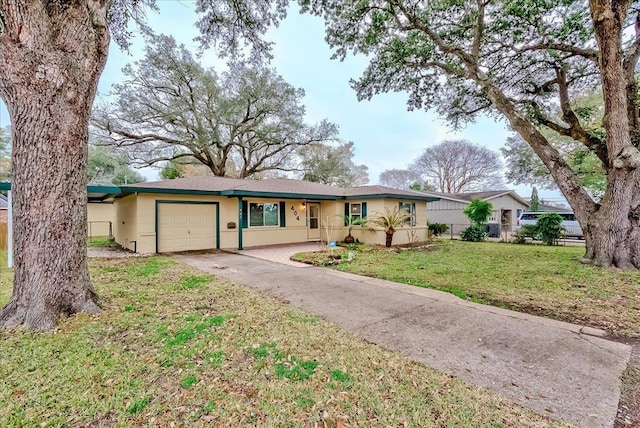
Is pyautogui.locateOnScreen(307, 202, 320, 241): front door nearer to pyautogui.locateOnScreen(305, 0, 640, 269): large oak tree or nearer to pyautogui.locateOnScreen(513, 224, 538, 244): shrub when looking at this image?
pyautogui.locateOnScreen(305, 0, 640, 269): large oak tree

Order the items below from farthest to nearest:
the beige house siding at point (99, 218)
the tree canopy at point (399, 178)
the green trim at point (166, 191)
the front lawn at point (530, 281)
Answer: the tree canopy at point (399, 178) → the beige house siding at point (99, 218) → the green trim at point (166, 191) → the front lawn at point (530, 281)

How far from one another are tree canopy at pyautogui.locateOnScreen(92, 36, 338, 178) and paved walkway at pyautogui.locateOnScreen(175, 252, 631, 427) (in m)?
13.5

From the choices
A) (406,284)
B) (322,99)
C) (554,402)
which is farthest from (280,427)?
(322,99)

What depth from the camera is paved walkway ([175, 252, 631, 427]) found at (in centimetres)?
230

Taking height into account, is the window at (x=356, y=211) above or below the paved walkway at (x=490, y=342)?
above

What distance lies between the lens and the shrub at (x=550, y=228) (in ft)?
41.9

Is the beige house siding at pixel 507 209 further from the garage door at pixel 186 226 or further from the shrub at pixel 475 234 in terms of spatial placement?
the garage door at pixel 186 226

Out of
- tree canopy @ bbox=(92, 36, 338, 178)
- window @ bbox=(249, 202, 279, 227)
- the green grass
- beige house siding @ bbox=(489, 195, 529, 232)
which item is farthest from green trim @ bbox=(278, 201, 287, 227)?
beige house siding @ bbox=(489, 195, 529, 232)

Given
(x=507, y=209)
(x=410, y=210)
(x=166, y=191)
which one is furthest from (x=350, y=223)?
(x=507, y=209)

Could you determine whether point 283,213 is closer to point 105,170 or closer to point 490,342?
point 490,342

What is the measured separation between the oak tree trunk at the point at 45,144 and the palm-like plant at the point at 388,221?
991 centimetres

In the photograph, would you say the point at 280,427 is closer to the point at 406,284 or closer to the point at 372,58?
the point at 406,284

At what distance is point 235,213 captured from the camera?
11.6 m

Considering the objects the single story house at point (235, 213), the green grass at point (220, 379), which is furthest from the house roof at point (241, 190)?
the green grass at point (220, 379)
